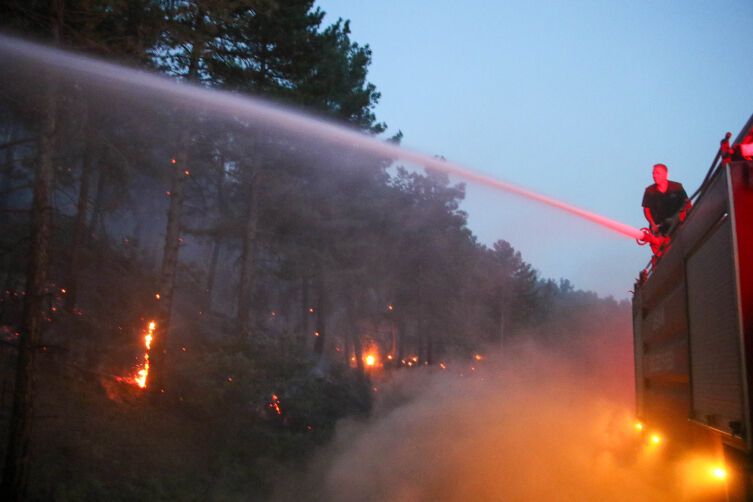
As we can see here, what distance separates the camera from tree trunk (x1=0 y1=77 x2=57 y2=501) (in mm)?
7945

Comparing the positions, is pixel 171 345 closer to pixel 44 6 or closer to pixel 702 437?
pixel 44 6

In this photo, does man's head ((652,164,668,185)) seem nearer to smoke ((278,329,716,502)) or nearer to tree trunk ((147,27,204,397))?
smoke ((278,329,716,502))

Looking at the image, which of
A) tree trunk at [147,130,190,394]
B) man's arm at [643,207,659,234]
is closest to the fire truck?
man's arm at [643,207,659,234]

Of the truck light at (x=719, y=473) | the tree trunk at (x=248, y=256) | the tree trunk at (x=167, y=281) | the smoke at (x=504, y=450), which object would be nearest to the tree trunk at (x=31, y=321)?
the tree trunk at (x=167, y=281)

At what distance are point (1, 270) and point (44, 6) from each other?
8329 mm

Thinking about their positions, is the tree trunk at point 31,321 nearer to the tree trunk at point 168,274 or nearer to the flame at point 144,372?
the tree trunk at point 168,274

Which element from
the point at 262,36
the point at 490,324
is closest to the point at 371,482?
the point at 262,36

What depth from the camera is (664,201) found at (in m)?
6.81

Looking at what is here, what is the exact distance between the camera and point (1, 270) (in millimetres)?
15016

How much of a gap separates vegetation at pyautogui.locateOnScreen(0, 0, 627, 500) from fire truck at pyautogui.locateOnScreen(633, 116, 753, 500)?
7.70 metres

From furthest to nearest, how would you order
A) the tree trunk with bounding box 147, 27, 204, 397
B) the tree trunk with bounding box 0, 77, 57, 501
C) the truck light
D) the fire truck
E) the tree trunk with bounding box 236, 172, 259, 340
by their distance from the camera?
1. the tree trunk with bounding box 236, 172, 259, 340
2. the tree trunk with bounding box 147, 27, 204, 397
3. the tree trunk with bounding box 0, 77, 57, 501
4. the truck light
5. the fire truck

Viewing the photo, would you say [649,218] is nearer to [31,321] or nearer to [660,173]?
[660,173]

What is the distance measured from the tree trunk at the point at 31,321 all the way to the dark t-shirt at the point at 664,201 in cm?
810

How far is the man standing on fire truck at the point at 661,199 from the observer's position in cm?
671
